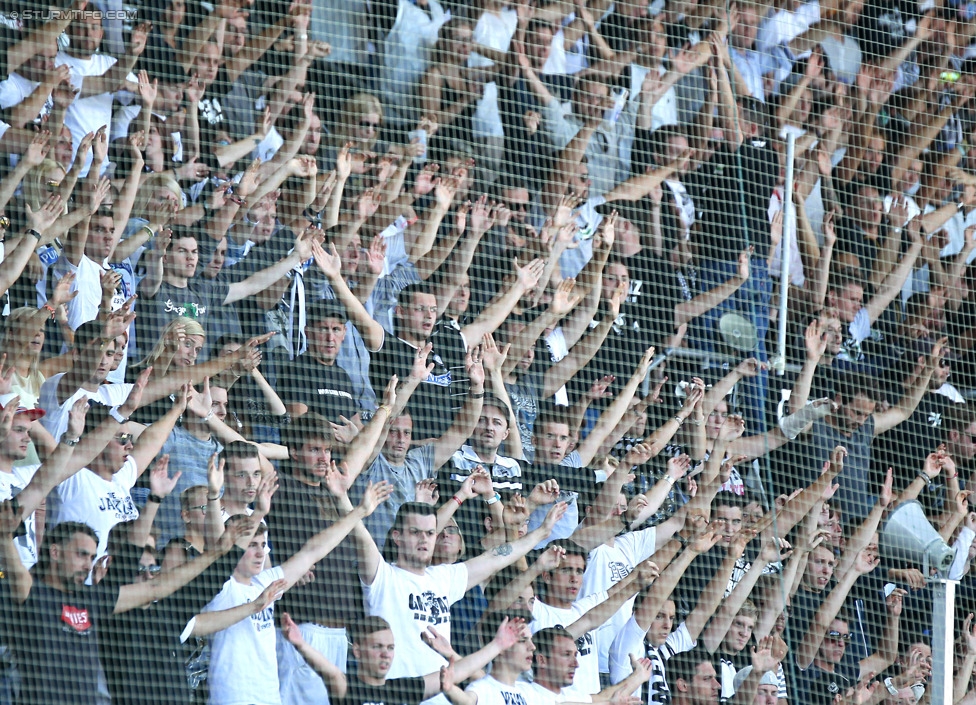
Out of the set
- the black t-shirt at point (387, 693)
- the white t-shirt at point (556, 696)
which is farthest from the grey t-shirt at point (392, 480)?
the white t-shirt at point (556, 696)

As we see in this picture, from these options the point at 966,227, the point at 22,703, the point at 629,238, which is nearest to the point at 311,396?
the point at 22,703

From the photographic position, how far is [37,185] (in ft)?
13.6

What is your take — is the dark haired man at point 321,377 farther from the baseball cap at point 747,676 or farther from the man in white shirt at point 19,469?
the baseball cap at point 747,676

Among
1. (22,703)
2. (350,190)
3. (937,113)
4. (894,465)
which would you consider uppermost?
(937,113)

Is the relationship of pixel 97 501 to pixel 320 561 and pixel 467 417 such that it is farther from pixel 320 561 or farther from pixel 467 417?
pixel 467 417

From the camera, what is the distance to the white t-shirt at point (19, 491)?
3.62 metres

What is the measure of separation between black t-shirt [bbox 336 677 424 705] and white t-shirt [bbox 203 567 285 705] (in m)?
0.21

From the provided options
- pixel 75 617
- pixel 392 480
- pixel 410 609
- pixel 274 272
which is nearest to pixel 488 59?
pixel 274 272

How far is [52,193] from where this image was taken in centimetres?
414

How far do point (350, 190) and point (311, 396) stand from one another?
827mm

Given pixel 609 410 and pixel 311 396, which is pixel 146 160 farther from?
pixel 609 410

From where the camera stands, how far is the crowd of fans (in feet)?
12.8

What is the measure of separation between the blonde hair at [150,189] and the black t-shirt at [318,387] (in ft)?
2.07

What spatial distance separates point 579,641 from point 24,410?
1.79 m
